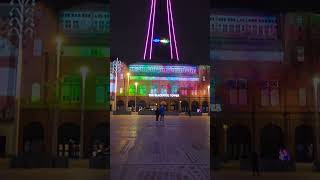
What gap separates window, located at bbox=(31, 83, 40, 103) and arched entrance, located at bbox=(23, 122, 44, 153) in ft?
0.58

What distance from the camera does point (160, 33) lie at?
3289 millimetres

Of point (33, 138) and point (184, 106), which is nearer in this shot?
point (33, 138)

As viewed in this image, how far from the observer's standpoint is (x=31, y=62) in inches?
120

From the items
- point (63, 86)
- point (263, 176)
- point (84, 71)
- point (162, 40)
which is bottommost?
point (263, 176)

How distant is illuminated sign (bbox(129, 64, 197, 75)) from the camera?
3268mm

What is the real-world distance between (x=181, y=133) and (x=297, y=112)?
93 centimetres

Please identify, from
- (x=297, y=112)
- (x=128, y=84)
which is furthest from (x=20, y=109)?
(x=297, y=112)

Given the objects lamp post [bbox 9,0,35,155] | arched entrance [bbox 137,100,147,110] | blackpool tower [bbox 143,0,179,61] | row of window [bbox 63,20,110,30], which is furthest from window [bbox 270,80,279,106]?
lamp post [bbox 9,0,35,155]

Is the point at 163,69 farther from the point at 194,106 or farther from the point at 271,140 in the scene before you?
the point at 271,140

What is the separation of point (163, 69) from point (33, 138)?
109cm

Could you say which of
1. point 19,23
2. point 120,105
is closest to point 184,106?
point 120,105

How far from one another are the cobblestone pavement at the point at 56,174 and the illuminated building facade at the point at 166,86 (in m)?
0.52

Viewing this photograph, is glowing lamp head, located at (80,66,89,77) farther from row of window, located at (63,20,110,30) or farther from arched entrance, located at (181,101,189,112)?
arched entrance, located at (181,101,189,112)

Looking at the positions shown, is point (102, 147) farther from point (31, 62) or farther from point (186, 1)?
point (186, 1)
